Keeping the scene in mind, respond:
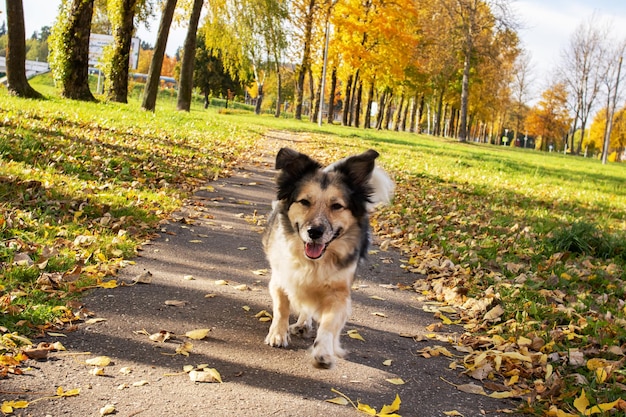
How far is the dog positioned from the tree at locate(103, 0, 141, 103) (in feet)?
71.0

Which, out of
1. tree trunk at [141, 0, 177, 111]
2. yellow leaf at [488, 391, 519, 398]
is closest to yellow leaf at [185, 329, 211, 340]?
yellow leaf at [488, 391, 519, 398]

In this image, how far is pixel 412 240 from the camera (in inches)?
354

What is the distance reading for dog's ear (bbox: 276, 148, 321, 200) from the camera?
4504mm

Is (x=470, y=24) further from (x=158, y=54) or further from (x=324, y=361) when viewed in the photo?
(x=324, y=361)

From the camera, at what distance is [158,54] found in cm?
2353

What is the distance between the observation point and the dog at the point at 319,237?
13.9ft

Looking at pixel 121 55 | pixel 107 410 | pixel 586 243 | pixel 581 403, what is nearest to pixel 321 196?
pixel 107 410

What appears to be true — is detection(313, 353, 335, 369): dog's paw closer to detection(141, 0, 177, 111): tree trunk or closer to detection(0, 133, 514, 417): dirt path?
detection(0, 133, 514, 417): dirt path

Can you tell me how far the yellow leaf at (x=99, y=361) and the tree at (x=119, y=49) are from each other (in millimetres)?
22363

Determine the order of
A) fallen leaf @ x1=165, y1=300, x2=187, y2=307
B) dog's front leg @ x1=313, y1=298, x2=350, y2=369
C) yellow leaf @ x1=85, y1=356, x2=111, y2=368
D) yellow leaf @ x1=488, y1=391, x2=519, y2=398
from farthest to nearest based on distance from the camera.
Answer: fallen leaf @ x1=165, y1=300, x2=187, y2=307, yellow leaf @ x1=488, y1=391, x2=519, y2=398, dog's front leg @ x1=313, y1=298, x2=350, y2=369, yellow leaf @ x1=85, y1=356, x2=111, y2=368

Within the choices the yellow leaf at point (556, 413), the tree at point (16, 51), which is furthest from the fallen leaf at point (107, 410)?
the tree at point (16, 51)

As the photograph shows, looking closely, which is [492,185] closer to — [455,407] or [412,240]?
[412,240]

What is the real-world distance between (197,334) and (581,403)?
2.77 m

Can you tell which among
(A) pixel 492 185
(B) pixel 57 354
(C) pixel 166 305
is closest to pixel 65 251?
(C) pixel 166 305
